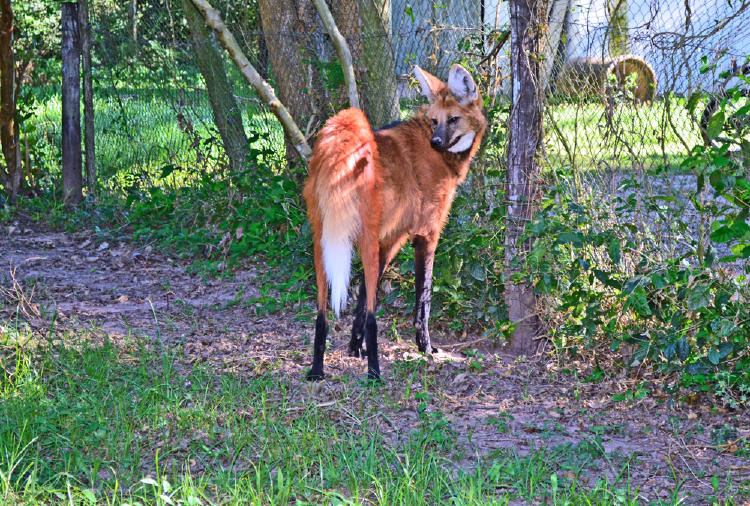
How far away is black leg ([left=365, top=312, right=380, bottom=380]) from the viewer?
12.1 feet

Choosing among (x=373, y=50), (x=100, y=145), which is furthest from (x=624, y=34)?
(x=100, y=145)

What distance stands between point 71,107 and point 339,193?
481 centimetres

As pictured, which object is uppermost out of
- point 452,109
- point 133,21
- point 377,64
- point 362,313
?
point 133,21

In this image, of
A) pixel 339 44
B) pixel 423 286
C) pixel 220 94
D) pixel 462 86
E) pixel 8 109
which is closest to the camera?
pixel 462 86

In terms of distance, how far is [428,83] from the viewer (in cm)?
422

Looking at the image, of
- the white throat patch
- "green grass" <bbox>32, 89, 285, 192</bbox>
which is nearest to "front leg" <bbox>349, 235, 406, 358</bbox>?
the white throat patch

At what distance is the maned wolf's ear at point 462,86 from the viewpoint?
13.5 feet

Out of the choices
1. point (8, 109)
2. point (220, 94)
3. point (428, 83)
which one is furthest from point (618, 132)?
point (8, 109)

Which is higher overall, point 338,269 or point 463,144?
point 463,144

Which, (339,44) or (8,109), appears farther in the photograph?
(8,109)

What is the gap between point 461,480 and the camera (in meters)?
2.63

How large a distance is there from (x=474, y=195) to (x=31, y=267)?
3388mm

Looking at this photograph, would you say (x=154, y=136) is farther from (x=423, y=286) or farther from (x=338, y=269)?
(x=338, y=269)

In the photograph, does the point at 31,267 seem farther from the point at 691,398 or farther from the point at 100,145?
the point at 691,398
